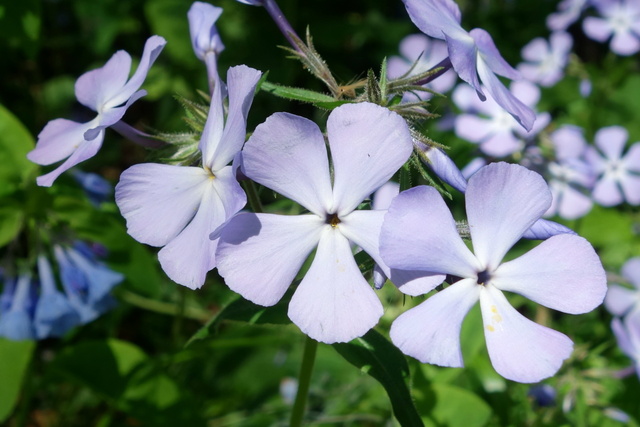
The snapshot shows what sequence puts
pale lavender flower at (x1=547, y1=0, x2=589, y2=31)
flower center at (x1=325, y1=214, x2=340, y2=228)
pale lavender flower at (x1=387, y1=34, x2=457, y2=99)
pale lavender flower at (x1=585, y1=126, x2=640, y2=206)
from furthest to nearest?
1. pale lavender flower at (x1=547, y1=0, x2=589, y2=31)
2. pale lavender flower at (x1=585, y1=126, x2=640, y2=206)
3. pale lavender flower at (x1=387, y1=34, x2=457, y2=99)
4. flower center at (x1=325, y1=214, x2=340, y2=228)

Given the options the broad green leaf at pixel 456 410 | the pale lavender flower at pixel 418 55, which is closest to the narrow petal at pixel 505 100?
the broad green leaf at pixel 456 410

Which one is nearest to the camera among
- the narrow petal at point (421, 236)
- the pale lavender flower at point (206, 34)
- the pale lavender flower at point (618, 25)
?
the narrow petal at point (421, 236)

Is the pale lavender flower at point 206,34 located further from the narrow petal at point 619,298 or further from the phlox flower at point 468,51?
the narrow petal at point 619,298

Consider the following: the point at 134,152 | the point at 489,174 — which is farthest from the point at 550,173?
the point at 134,152

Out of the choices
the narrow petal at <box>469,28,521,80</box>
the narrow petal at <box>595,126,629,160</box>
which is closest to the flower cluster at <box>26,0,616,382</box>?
the narrow petal at <box>469,28,521,80</box>

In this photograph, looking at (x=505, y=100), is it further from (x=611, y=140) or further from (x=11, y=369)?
(x=611, y=140)

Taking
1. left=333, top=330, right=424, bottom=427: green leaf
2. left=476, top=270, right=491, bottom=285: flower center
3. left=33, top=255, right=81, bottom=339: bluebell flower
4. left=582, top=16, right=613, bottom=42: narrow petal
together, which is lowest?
left=582, top=16, right=613, bottom=42: narrow petal

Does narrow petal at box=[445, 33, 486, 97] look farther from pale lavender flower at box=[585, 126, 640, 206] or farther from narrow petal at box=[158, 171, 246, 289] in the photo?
pale lavender flower at box=[585, 126, 640, 206]
